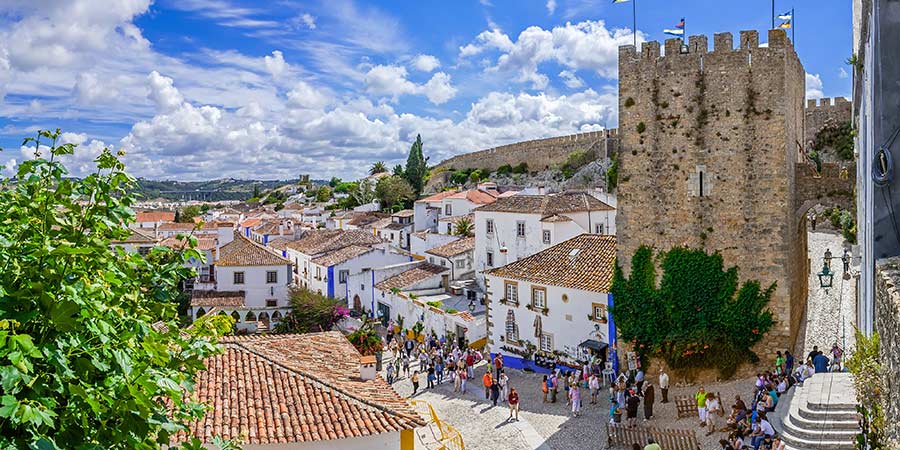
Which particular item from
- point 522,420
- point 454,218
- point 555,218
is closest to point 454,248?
point 555,218

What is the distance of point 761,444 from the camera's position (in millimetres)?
13086

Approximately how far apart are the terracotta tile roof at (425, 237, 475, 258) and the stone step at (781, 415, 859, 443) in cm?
2341

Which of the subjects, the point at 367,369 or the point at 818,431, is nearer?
the point at 818,431

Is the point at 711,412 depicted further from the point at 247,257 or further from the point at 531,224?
the point at 247,257

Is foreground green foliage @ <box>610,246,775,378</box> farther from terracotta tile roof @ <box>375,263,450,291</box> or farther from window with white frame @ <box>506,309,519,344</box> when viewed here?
terracotta tile roof @ <box>375,263,450,291</box>

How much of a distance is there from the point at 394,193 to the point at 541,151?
15573mm

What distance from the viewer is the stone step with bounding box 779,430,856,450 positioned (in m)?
11.2

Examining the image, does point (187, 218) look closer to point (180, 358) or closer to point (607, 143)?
point (607, 143)

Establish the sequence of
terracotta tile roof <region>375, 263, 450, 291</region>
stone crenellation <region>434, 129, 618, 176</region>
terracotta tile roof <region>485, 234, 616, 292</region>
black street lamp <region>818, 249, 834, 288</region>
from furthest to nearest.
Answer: stone crenellation <region>434, 129, 618, 176</region> → terracotta tile roof <region>375, 263, 450, 291</region> → black street lamp <region>818, 249, 834, 288</region> → terracotta tile roof <region>485, 234, 616, 292</region>

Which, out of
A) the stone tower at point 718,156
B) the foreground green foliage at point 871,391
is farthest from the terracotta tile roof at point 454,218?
the foreground green foliage at point 871,391

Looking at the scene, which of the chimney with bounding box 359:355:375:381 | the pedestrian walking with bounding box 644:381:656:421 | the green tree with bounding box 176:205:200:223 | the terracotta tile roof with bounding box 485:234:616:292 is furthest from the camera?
the green tree with bounding box 176:205:200:223

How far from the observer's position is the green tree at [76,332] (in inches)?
180

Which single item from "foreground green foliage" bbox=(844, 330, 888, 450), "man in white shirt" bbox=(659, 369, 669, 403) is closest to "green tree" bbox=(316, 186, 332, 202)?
"man in white shirt" bbox=(659, 369, 669, 403)

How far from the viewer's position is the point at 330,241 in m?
44.7
